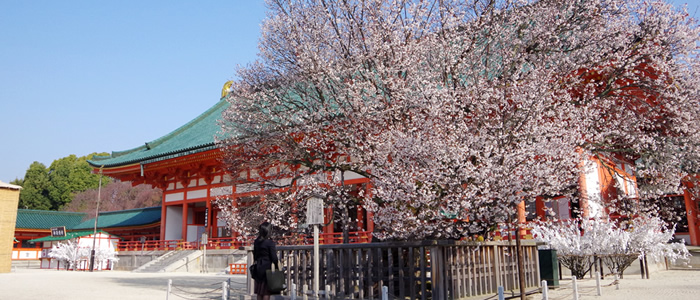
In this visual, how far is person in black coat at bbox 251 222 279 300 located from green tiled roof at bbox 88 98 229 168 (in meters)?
16.8

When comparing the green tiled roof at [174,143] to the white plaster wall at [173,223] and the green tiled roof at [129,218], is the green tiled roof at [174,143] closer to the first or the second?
the white plaster wall at [173,223]

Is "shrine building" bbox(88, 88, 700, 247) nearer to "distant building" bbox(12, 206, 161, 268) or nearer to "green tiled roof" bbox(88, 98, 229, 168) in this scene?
"green tiled roof" bbox(88, 98, 229, 168)

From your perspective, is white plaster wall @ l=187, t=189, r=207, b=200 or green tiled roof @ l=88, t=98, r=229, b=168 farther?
white plaster wall @ l=187, t=189, r=207, b=200

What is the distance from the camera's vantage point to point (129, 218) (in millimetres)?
36531

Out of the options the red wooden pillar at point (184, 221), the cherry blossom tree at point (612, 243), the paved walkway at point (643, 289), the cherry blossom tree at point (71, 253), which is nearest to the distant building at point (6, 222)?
the cherry blossom tree at point (71, 253)

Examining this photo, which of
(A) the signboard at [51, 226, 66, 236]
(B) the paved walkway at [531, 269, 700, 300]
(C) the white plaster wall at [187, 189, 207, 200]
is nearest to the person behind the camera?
(B) the paved walkway at [531, 269, 700, 300]

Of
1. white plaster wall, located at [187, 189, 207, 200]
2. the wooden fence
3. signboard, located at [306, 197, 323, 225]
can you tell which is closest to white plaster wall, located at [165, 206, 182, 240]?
white plaster wall, located at [187, 189, 207, 200]

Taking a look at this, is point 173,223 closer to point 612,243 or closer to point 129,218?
point 129,218

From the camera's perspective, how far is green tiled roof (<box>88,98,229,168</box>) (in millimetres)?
25141

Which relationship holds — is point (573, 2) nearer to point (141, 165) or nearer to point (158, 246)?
point (141, 165)

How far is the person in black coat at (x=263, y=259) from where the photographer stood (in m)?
7.21

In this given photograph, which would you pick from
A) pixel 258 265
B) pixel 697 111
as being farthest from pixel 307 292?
pixel 697 111

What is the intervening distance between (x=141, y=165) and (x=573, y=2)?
874 inches

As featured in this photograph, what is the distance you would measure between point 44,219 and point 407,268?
147ft
